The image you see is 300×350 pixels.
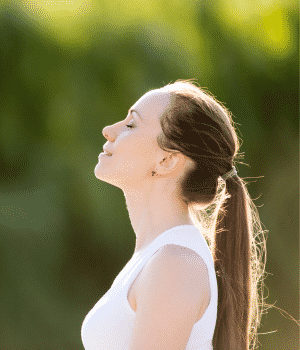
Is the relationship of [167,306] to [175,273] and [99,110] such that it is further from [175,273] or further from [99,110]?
[99,110]

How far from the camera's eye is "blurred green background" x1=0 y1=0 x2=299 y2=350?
4.99 meters

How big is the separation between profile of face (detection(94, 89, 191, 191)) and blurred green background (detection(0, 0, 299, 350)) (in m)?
3.48

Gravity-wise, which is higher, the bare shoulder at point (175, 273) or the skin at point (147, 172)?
the skin at point (147, 172)

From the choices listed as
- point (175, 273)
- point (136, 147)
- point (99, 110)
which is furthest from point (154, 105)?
point (99, 110)

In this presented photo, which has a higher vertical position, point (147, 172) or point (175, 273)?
point (147, 172)

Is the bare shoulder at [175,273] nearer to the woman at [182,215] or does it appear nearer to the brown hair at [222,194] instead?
the woman at [182,215]

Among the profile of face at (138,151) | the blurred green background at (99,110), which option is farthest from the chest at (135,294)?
the blurred green background at (99,110)

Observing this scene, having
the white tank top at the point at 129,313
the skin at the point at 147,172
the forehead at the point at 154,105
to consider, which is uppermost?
the forehead at the point at 154,105

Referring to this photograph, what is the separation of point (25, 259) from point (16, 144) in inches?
46.6

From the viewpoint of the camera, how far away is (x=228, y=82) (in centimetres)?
531

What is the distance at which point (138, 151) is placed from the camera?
1.56 meters

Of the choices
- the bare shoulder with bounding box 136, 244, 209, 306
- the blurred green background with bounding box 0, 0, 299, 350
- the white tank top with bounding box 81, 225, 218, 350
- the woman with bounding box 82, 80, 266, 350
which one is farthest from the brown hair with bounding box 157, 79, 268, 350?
the blurred green background with bounding box 0, 0, 299, 350

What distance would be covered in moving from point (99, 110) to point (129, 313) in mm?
4101

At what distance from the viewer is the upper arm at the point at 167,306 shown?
1.19 m
